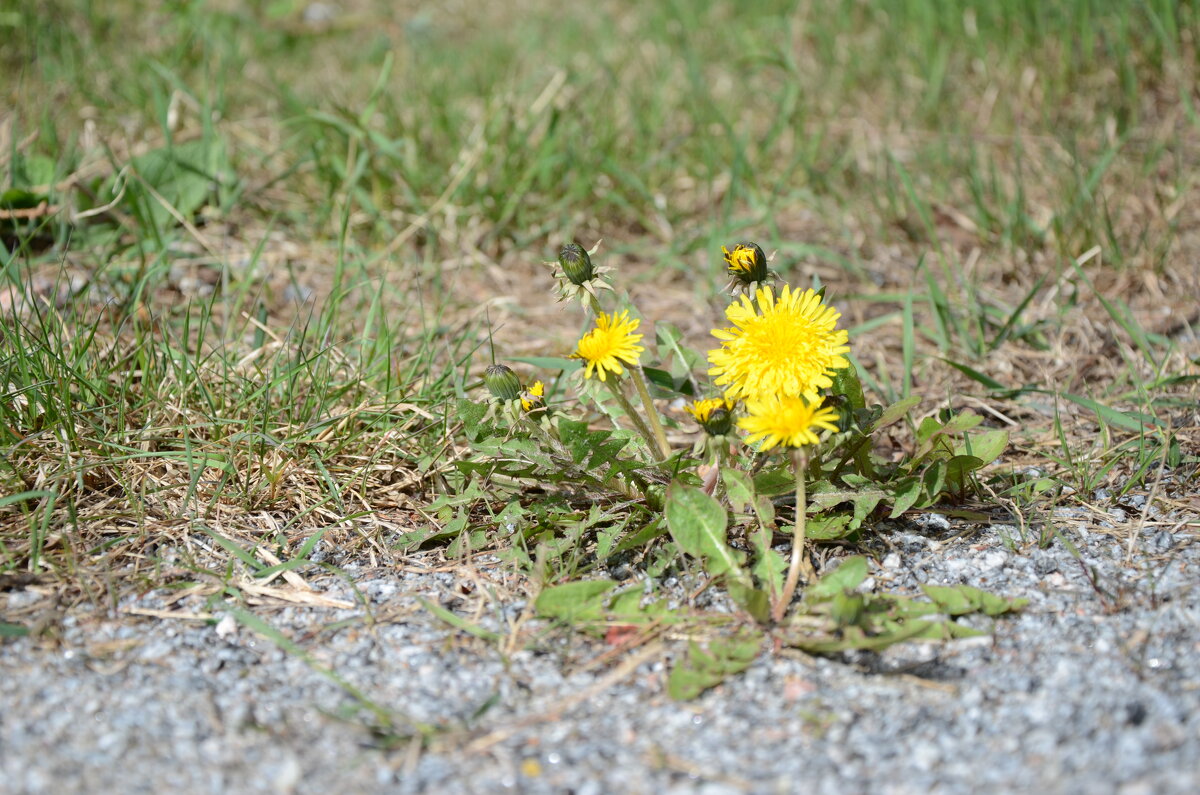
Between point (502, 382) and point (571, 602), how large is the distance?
0.42 meters

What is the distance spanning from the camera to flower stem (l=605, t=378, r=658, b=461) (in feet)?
6.11

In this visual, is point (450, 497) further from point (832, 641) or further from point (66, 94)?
point (66, 94)

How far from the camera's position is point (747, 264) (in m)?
1.86

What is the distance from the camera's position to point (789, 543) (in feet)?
6.54

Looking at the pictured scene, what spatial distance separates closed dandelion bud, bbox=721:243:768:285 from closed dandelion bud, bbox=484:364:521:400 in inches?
17.2

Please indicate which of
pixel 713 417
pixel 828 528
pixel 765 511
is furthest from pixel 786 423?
pixel 828 528

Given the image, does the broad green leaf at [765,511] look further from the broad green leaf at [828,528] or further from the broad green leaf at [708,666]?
the broad green leaf at [708,666]

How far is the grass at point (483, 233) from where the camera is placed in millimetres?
2092

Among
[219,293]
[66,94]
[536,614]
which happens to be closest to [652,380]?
[536,614]

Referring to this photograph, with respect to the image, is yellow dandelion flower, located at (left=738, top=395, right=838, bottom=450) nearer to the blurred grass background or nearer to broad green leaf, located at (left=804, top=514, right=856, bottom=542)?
broad green leaf, located at (left=804, top=514, right=856, bottom=542)

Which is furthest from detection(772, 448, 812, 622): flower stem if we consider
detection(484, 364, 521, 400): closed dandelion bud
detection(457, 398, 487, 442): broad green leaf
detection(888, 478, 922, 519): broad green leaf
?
detection(457, 398, 487, 442): broad green leaf

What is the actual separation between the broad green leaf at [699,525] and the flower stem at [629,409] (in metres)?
0.18

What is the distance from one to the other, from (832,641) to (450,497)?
799mm

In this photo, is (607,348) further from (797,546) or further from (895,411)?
(895,411)
